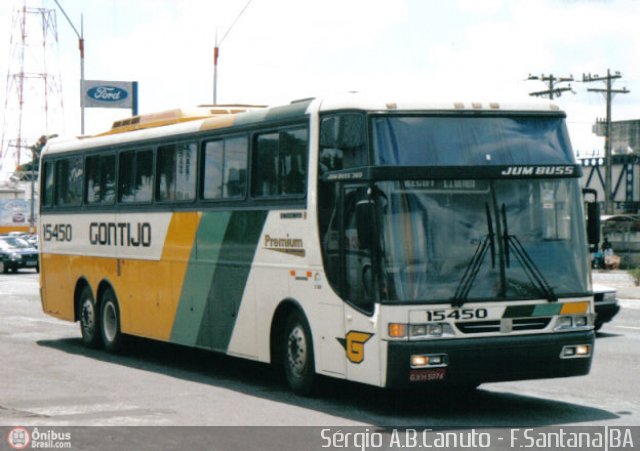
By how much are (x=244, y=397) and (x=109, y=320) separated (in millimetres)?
5861

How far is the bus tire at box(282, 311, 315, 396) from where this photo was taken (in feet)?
40.5

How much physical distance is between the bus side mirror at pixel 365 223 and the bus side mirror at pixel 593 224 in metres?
2.27

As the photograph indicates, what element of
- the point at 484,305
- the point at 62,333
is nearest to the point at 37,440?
the point at 484,305

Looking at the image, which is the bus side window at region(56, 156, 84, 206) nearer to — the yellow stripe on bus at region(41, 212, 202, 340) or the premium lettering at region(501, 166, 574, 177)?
the yellow stripe on bus at region(41, 212, 202, 340)

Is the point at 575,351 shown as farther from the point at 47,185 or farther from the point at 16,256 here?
the point at 16,256

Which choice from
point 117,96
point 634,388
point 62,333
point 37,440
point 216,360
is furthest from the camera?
point 117,96

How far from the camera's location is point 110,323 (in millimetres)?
18031

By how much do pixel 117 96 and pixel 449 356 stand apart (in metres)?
33.1

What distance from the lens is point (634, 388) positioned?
42.3ft

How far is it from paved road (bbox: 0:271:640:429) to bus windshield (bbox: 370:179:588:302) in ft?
3.73

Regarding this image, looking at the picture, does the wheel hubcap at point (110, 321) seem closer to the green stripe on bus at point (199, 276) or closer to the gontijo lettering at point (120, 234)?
the gontijo lettering at point (120, 234)

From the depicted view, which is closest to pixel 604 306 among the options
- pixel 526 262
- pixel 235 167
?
pixel 235 167

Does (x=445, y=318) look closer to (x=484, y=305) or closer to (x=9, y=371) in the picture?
(x=484, y=305)

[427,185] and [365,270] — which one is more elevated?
[427,185]
